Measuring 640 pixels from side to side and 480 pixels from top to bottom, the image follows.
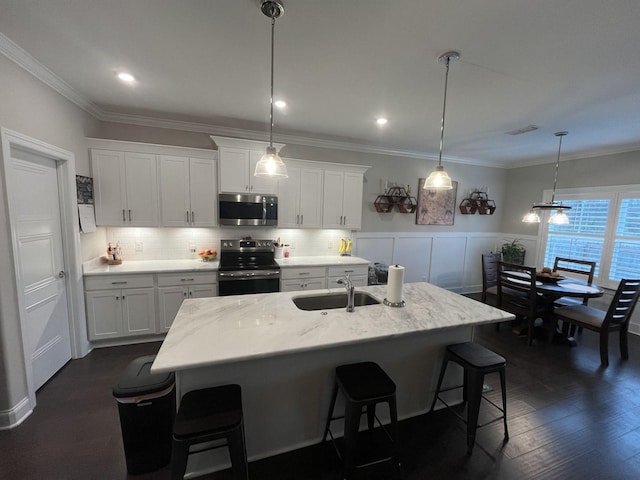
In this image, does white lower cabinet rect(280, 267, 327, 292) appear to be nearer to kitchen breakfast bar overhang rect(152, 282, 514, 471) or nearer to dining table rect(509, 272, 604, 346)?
kitchen breakfast bar overhang rect(152, 282, 514, 471)

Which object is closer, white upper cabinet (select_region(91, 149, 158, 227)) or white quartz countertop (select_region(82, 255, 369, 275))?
white quartz countertop (select_region(82, 255, 369, 275))

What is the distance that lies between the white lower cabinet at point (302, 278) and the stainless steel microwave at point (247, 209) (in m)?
0.75

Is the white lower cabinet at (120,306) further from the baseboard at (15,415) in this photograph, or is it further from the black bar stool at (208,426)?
the black bar stool at (208,426)

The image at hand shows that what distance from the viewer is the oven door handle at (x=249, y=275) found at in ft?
10.9

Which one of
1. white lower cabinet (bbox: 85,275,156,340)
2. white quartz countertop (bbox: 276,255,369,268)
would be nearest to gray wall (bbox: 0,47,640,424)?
white lower cabinet (bbox: 85,275,156,340)

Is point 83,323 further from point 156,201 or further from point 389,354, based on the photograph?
point 389,354

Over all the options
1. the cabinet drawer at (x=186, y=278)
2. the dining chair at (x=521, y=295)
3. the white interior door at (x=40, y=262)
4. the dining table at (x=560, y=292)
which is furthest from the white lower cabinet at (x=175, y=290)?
the dining table at (x=560, y=292)

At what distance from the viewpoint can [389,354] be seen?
200 cm

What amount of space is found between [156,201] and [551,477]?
14.6 feet

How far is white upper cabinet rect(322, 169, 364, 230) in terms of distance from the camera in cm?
414

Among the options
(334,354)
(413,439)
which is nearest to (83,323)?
(334,354)

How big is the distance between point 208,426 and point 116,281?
2.52 m

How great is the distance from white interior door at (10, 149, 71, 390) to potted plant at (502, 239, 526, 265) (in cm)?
701

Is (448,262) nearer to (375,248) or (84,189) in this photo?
(375,248)
